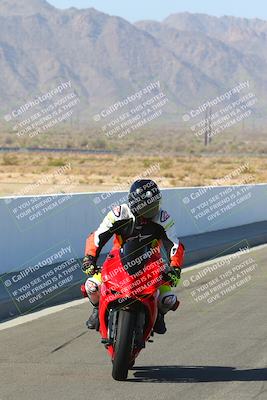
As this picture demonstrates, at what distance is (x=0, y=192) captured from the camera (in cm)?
4444

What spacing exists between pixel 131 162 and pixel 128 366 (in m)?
71.1

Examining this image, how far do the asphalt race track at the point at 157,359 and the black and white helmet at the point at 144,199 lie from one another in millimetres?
1401

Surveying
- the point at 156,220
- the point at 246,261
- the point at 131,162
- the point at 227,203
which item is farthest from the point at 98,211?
the point at 131,162

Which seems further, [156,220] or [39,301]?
[39,301]

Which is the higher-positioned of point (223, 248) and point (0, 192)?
point (0, 192)

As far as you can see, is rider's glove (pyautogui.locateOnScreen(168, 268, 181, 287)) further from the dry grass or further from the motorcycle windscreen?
the dry grass

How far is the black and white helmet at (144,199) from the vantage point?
8594mm

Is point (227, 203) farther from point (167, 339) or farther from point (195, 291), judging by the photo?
point (167, 339)

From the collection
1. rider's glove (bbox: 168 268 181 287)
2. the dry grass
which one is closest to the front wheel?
rider's glove (bbox: 168 268 181 287)

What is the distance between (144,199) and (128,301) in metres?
0.92

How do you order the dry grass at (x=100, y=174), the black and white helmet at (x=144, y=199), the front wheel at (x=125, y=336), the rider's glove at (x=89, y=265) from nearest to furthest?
the front wheel at (x=125, y=336)
the black and white helmet at (x=144, y=199)
the rider's glove at (x=89, y=265)
the dry grass at (x=100, y=174)

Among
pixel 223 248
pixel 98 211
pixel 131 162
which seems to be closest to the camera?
pixel 98 211

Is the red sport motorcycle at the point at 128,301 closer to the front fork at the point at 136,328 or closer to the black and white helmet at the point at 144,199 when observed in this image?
the front fork at the point at 136,328

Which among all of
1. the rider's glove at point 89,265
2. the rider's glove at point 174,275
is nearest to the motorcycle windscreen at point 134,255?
the rider's glove at point 174,275
